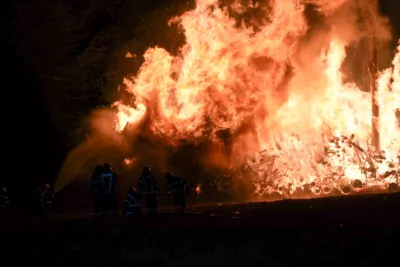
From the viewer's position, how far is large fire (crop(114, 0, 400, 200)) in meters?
22.3

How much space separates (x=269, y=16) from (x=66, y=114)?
10.9 metres

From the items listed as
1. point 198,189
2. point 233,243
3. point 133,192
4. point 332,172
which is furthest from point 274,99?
point 233,243

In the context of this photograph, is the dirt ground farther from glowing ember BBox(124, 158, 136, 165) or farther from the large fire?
glowing ember BBox(124, 158, 136, 165)

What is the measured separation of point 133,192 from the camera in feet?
55.6

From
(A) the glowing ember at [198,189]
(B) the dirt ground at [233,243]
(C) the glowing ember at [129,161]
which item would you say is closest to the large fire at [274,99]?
(C) the glowing ember at [129,161]

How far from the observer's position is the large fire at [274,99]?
22297 millimetres

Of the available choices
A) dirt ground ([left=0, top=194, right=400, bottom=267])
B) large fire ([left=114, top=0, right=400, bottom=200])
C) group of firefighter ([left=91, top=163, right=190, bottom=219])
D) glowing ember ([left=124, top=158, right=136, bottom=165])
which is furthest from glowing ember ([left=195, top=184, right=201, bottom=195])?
dirt ground ([left=0, top=194, right=400, bottom=267])

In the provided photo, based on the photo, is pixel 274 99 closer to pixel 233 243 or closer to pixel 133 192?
pixel 133 192

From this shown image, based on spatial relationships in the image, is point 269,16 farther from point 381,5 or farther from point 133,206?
point 133,206

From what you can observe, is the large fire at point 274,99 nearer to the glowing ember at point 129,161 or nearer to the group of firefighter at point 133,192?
the glowing ember at point 129,161

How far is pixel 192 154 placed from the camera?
2458 cm

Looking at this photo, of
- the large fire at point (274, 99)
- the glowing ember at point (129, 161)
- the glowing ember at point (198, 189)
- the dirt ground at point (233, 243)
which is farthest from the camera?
the glowing ember at point (129, 161)

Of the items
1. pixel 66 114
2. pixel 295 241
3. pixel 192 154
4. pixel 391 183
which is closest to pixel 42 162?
pixel 66 114

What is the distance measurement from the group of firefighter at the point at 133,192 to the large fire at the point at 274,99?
210 inches
